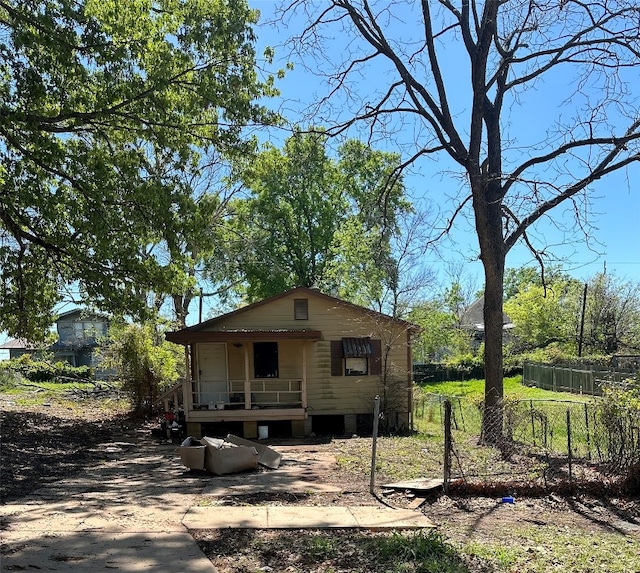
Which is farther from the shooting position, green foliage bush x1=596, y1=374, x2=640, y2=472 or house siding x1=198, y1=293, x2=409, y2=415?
house siding x1=198, y1=293, x2=409, y2=415

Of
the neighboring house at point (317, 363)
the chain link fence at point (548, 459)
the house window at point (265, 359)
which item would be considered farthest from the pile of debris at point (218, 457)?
the house window at point (265, 359)

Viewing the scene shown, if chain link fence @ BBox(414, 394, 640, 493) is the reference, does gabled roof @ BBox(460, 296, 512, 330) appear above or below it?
above

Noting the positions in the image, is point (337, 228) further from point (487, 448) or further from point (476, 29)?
point (487, 448)

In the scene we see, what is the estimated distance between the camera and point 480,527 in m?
5.78

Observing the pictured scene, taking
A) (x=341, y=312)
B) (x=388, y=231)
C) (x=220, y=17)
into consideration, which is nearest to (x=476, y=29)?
(x=220, y=17)

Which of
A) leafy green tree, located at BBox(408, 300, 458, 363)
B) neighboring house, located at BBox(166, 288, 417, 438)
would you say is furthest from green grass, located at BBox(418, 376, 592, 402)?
neighboring house, located at BBox(166, 288, 417, 438)

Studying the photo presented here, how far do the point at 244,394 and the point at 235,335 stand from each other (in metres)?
2.12

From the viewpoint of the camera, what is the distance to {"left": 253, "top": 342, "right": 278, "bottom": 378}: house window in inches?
656

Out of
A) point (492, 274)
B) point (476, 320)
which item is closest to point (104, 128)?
point (492, 274)

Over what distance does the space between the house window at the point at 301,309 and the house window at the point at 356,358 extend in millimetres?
1196

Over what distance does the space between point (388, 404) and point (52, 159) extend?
11187mm

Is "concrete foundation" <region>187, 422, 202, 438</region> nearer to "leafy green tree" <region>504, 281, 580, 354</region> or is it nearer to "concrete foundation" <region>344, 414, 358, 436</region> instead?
"concrete foundation" <region>344, 414, 358, 436</region>

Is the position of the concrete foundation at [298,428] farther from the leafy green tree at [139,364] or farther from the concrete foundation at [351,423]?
the leafy green tree at [139,364]

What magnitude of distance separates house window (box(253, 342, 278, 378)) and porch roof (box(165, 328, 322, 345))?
122 centimetres
